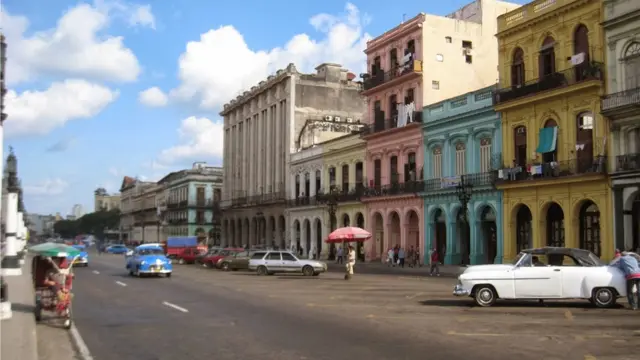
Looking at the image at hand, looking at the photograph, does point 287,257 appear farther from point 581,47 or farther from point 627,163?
point 581,47

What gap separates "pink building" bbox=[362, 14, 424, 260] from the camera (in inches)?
1766

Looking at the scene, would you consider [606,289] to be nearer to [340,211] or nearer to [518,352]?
[518,352]

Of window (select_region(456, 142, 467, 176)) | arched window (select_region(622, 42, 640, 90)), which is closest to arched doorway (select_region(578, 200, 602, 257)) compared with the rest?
arched window (select_region(622, 42, 640, 90))

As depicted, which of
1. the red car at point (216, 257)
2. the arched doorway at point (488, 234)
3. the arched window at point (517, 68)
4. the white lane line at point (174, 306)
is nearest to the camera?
the white lane line at point (174, 306)

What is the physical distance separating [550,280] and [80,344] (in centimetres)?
1073

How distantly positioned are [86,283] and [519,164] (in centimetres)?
2266

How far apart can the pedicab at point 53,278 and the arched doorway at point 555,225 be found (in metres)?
26.1

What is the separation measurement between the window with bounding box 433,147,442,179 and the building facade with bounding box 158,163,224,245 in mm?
56742

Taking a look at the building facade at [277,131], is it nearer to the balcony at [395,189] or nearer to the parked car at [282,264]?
the balcony at [395,189]

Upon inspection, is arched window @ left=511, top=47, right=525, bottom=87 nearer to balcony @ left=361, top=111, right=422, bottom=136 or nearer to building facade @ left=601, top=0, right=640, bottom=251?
building facade @ left=601, top=0, right=640, bottom=251

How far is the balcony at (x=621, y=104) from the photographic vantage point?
2886 cm

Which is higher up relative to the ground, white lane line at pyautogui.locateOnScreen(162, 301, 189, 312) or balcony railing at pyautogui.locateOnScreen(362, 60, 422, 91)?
balcony railing at pyautogui.locateOnScreen(362, 60, 422, 91)

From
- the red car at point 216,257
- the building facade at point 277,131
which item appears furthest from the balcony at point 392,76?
the red car at point 216,257

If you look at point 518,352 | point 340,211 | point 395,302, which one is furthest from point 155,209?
point 518,352
